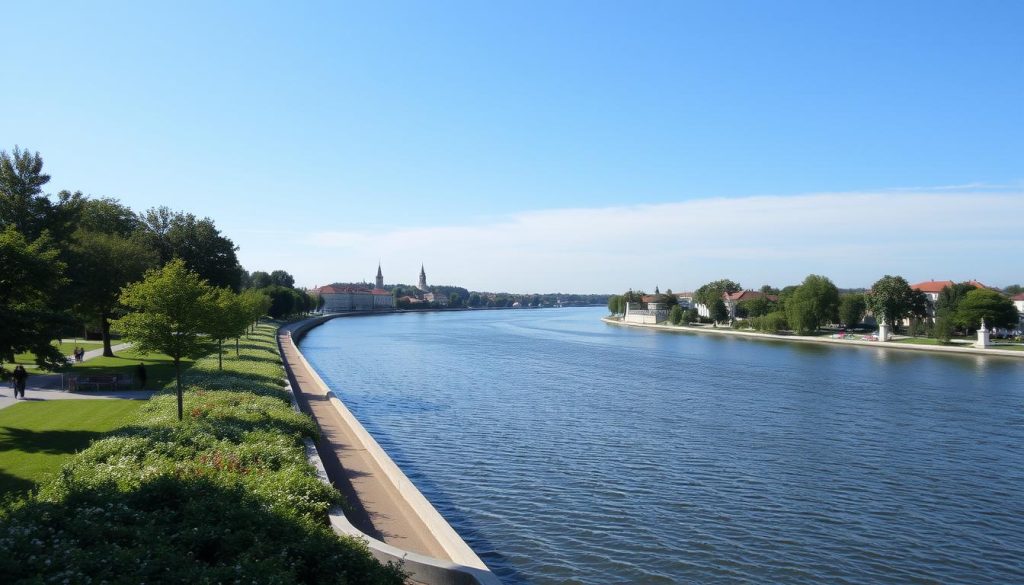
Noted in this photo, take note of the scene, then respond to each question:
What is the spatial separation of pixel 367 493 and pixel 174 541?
234 inches

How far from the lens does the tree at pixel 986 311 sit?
8125 cm

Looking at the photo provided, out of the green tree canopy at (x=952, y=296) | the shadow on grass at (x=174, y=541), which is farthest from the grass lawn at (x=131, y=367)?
the green tree canopy at (x=952, y=296)

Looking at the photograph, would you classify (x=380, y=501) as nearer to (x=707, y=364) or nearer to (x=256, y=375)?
(x=256, y=375)

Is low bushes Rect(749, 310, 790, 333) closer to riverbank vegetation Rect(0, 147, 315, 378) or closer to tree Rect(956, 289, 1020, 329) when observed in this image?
tree Rect(956, 289, 1020, 329)

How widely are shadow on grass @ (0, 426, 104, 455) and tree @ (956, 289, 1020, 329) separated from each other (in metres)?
91.8

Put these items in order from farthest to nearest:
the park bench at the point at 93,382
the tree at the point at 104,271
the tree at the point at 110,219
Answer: the tree at the point at 110,219, the tree at the point at 104,271, the park bench at the point at 93,382

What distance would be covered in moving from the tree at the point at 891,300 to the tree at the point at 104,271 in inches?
3447

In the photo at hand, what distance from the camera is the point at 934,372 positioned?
168ft

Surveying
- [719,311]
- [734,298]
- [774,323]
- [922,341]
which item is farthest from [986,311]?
[734,298]

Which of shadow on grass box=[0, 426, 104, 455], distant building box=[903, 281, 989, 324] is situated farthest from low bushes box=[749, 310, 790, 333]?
shadow on grass box=[0, 426, 104, 455]

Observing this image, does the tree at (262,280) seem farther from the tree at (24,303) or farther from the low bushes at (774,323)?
the tree at (24,303)

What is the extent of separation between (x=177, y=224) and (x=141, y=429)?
147 ft

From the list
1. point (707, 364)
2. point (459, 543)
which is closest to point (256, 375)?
point (459, 543)

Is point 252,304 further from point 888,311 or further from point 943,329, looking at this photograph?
point 888,311
